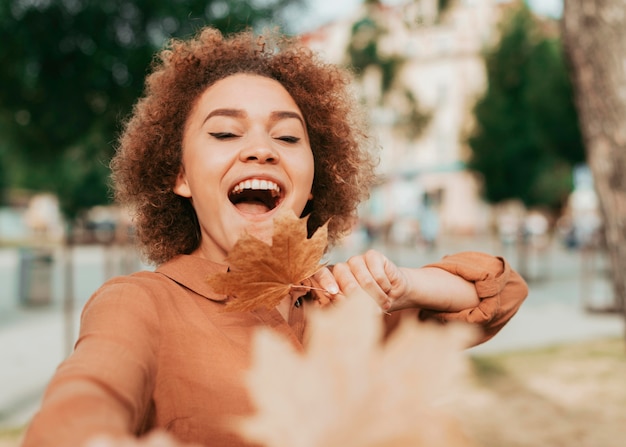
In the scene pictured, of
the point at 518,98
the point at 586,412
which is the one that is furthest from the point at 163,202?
the point at 518,98

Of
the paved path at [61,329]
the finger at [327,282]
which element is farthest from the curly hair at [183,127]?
the paved path at [61,329]

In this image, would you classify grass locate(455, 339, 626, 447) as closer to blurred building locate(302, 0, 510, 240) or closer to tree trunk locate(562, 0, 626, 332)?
tree trunk locate(562, 0, 626, 332)

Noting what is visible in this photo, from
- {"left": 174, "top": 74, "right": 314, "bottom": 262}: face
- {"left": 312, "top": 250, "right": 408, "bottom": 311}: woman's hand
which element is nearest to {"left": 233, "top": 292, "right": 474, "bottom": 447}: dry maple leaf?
{"left": 312, "top": 250, "right": 408, "bottom": 311}: woman's hand

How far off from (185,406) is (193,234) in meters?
0.65

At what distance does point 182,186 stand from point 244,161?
1.10 ft

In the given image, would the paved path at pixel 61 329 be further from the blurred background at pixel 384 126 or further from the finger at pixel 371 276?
the finger at pixel 371 276

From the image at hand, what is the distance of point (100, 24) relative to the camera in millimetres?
8094

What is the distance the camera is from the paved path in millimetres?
5588

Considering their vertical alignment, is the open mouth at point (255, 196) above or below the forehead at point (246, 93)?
below

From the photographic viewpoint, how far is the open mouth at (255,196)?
1397 mm

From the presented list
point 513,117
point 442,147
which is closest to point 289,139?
point 513,117

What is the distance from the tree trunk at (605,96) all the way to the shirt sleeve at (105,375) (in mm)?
2957

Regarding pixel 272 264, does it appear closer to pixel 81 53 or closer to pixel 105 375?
pixel 105 375

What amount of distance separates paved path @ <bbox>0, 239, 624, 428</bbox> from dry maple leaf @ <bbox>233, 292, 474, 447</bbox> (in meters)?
4.64
